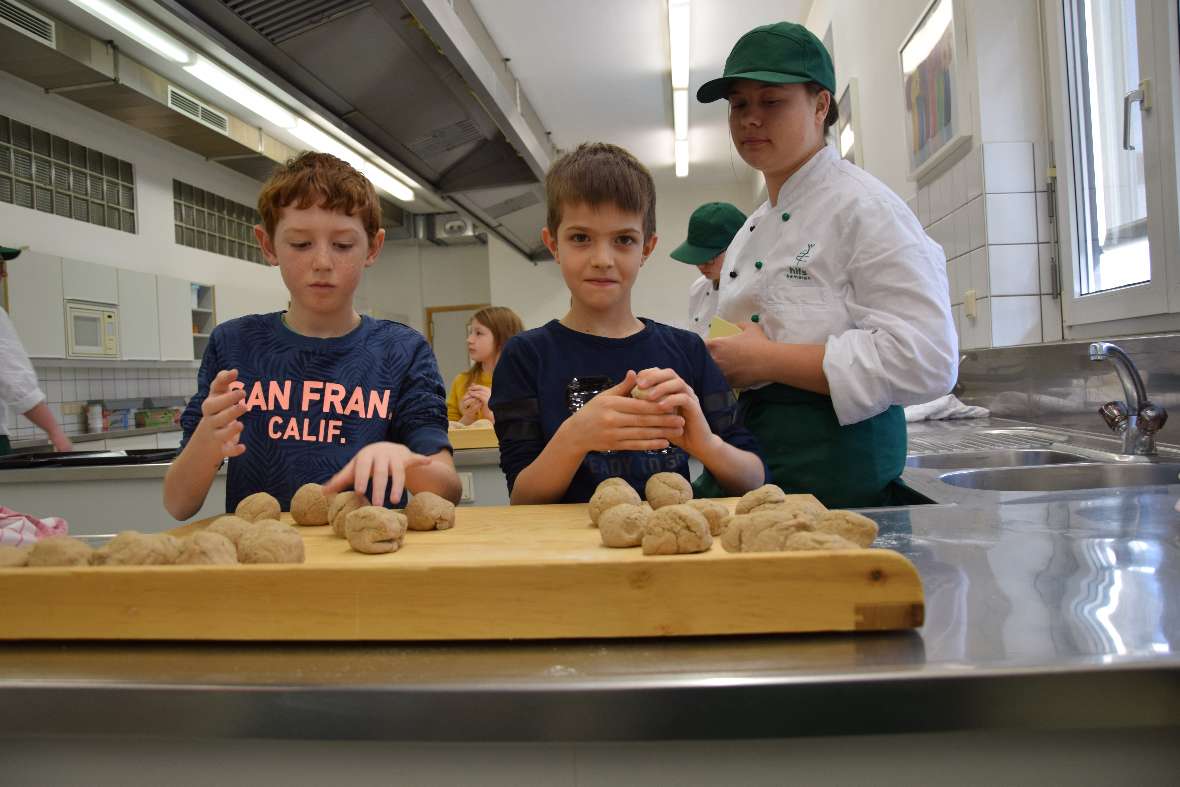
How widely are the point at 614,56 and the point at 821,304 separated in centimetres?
479

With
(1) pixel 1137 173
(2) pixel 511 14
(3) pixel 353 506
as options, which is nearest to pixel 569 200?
(3) pixel 353 506

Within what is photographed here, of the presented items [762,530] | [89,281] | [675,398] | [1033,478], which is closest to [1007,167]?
[1033,478]

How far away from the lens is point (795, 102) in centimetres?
124

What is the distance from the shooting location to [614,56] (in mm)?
5492

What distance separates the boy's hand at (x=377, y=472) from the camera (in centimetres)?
92

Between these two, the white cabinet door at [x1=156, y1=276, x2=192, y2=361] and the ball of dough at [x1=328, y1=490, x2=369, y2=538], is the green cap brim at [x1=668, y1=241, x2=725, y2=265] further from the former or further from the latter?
the white cabinet door at [x1=156, y1=276, x2=192, y2=361]

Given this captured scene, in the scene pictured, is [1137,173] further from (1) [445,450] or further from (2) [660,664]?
(2) [660,664]

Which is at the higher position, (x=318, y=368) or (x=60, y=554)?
(x=318, y=368)

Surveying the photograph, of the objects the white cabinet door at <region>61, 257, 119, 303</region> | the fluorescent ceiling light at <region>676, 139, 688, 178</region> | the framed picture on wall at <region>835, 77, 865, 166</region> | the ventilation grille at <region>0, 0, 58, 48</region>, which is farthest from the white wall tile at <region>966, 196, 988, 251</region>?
the white cabinet door at <region>61, 257, 119, 303</region>

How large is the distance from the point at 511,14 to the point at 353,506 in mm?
4561

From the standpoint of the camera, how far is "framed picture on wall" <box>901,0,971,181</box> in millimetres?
2387

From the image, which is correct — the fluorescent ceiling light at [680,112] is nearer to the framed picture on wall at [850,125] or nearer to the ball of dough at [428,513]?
the framed picture on wall at [850,125]

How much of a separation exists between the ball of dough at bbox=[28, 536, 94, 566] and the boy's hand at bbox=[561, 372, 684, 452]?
0.54 metres

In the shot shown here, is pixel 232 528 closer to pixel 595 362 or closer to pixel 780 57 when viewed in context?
pixel 595 362
